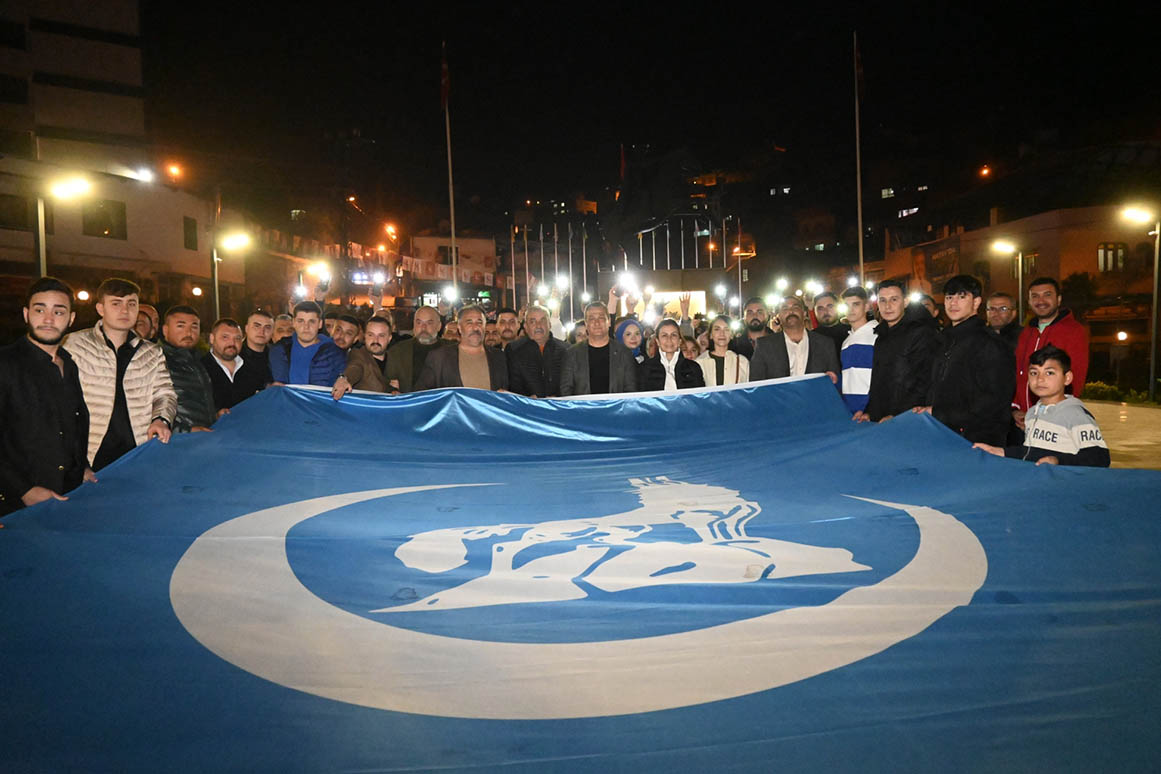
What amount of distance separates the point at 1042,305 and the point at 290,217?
4381 cm

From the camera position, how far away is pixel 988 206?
39000 mm

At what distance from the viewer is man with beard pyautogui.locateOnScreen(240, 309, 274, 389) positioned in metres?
6.21

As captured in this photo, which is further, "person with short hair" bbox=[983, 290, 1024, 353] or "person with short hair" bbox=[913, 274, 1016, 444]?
"person with short hair" bbox=[983, 290, 1024, 353]

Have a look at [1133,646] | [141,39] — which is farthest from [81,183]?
[141,39]

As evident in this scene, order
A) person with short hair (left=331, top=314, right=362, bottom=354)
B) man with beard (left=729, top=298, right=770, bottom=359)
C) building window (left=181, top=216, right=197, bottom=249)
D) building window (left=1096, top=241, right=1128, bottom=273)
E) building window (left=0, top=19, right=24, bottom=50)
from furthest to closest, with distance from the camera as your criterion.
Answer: building window (left=181, top=216, right=197, bottom=249), building window (left=1096, top=241, right=1128, bottom=273), building window (left=0, top=19, right=24, bottom=50), man with beard (left=729, top=298, right=770, bottom=359), person with short hair (left=331, top=314, right=362, bottom=354)

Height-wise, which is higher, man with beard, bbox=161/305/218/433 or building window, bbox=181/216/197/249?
building window, bbox=181/216/197/249

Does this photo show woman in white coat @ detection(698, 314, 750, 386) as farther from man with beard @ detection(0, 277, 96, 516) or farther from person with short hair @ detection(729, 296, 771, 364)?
man with beard @ detection(0, 277, 96, 516)

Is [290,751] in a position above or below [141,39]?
below

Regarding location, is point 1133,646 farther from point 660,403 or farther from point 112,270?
point 112,270

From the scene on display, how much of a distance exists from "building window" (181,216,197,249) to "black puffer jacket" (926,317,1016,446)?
108 ft

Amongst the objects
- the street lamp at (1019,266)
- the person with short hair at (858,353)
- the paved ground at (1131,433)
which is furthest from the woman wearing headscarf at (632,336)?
the street lamp at (1019,266)

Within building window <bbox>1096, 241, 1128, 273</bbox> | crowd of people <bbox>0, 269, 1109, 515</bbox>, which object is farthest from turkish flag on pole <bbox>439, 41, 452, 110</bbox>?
building window <bbox>1096, 241, 1128, 273</bbox>

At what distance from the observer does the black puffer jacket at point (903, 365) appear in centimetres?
503

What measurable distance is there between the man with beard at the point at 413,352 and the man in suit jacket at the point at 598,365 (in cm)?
115
